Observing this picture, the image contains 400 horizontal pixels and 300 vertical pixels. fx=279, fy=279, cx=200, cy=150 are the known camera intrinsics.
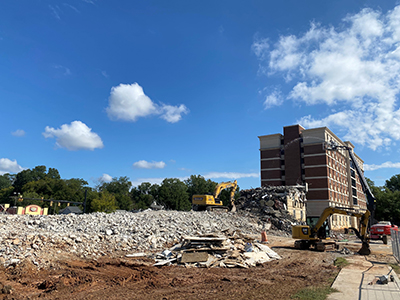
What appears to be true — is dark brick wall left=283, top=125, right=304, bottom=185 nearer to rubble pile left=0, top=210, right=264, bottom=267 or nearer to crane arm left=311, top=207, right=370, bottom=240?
rubble pile left=0, top=210, right=264, bottom=267

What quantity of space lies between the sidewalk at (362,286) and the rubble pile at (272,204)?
819 inches

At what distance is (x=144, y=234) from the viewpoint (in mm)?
17031

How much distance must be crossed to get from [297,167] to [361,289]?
52863mm

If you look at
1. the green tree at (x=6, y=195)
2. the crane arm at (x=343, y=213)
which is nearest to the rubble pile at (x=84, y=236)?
the crane arm at (x=343, y=213)

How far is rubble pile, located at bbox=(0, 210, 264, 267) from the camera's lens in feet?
39.7

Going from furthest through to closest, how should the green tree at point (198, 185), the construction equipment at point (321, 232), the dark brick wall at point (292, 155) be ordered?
the green tree at point (198, 185) < the dark brick wall at point (292, 155) < the construction equipment at point (321, 232)

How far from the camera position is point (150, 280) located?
9.62 metres

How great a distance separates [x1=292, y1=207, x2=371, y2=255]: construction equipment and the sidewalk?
15.4 ft

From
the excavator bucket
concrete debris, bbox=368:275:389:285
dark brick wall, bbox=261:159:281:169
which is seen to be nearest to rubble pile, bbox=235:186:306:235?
dark brick wall, bbox=261:159:281:169

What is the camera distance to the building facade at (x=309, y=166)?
5600 centimetres

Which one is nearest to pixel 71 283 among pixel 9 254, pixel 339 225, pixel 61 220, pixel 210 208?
pixel 9 254

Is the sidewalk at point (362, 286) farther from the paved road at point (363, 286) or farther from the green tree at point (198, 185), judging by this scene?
the green tree at point (198, 185)

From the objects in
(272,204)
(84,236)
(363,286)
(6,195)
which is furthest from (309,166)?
(6,195)

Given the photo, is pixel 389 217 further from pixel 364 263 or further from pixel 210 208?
pixel 364 263
